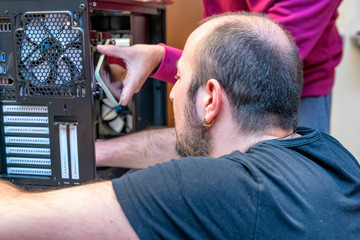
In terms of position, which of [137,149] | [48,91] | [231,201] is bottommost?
[137,149]

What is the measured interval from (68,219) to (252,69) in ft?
1.25

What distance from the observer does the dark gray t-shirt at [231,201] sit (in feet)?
1.93

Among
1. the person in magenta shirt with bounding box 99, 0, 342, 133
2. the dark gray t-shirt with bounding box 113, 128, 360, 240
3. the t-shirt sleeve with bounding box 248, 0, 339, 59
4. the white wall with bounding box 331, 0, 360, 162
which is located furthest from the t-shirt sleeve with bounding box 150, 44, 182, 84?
the white wall with bounding box 331, 0, 360, 162

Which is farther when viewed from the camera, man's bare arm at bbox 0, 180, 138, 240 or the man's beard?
the man's beard

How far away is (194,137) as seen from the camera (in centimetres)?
80

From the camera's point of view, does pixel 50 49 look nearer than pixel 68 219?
No

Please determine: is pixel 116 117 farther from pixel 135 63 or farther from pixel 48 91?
pixel 48 91

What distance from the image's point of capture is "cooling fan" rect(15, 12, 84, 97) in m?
0.83

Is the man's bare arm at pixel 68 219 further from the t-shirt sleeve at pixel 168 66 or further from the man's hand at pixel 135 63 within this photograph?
the t-shirt sleeve at pixel 168 66

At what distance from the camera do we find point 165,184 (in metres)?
0.60

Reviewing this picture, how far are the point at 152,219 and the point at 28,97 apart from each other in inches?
16.9

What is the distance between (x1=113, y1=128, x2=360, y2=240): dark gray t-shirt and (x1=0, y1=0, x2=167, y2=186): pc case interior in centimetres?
28

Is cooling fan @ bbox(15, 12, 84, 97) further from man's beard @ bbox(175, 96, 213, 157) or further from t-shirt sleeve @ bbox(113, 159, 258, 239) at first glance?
t-shirt sleeve @ bbox(113, 159, 258, 239)

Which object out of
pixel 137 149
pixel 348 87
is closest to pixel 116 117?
pixel 137 149
